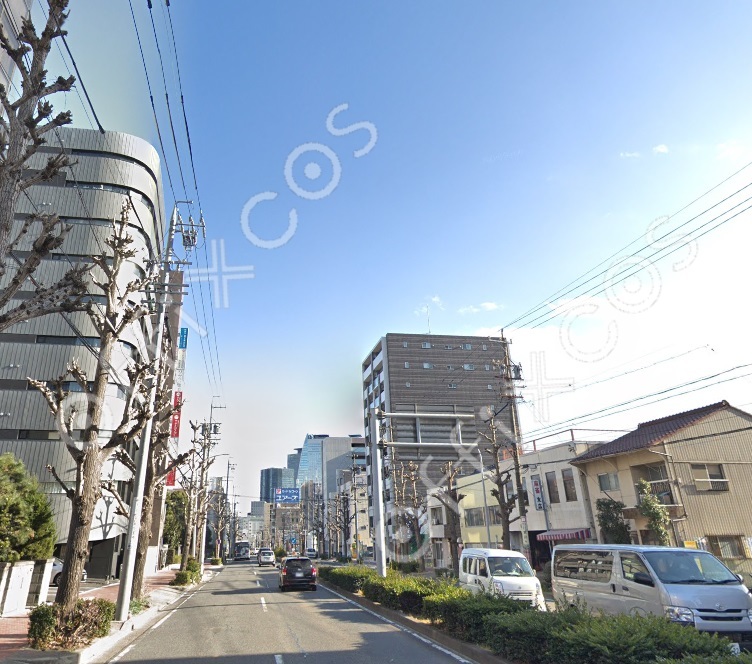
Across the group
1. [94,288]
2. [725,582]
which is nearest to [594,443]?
[725,582]

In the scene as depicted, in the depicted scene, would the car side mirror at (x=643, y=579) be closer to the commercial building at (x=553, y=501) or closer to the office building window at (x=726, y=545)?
the commercial building at (x=553, y=501)

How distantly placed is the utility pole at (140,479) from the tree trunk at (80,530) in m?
2.30

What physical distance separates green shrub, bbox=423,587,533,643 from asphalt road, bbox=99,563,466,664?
0.63 m

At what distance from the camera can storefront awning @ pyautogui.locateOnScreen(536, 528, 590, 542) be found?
1203 inches

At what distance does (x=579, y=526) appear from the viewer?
3158cm

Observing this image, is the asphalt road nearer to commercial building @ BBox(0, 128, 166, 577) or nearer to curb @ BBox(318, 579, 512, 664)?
curb @ BBox(318, 579, 512, 664)

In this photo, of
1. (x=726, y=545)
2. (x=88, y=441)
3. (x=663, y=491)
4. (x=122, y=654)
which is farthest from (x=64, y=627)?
(x=726, y=545)

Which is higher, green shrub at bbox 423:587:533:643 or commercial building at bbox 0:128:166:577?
commercial building at bbox 0:128:166:577

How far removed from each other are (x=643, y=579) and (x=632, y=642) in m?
4.78

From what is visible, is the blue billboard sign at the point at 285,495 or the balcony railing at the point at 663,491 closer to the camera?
the balcony railing at the point at 663,491

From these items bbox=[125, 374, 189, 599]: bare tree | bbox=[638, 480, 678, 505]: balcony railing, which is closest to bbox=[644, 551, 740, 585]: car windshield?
bbox=[125, 374, 189, 599]: bare tree

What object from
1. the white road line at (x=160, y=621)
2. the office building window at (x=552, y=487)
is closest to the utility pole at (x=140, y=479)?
the white road line at (x=160, y=621)

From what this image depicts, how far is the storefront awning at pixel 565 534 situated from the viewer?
3057 cm

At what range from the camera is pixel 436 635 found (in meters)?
11.7
